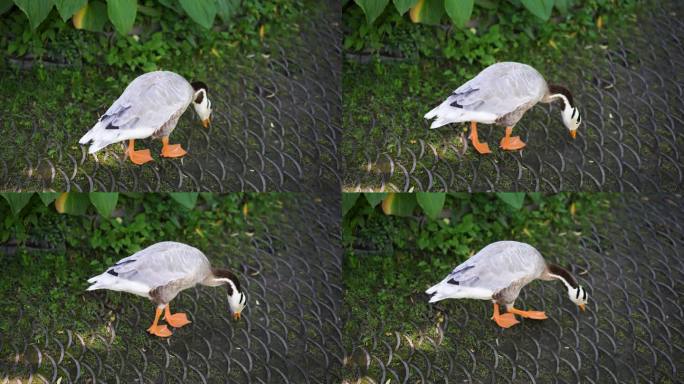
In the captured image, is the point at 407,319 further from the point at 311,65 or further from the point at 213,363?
the point at 311,65

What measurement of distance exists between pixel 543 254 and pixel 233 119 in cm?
116

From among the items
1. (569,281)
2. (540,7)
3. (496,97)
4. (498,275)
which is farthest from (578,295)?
(540,7)

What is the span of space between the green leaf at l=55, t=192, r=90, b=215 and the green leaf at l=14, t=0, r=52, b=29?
0.58m

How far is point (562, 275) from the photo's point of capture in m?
3.29

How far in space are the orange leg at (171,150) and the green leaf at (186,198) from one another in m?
0.13

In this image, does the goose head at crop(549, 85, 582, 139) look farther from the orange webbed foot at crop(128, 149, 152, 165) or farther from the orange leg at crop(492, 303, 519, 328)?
the orange webbed foot at crop(128, 149, 152, 165)

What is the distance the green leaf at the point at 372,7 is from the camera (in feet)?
11.1

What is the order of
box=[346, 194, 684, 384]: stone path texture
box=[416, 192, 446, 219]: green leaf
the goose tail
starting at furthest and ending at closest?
box=[416, 192, 446, 219]: green leaf < box=[346, 194, 684, 384]: stone path texture < the goose tail

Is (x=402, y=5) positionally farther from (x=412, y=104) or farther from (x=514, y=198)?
(x=514, y=198)

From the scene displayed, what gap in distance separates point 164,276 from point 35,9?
0.99 meters

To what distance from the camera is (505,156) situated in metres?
3.35

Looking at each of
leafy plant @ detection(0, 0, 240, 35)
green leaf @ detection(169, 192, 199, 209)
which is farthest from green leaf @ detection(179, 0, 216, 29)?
green leaf @ detection(169, 192, 199, 209)

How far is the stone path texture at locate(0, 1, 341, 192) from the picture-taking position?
10.8 feet

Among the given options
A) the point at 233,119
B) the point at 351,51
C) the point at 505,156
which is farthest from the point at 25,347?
the point at 505,156
